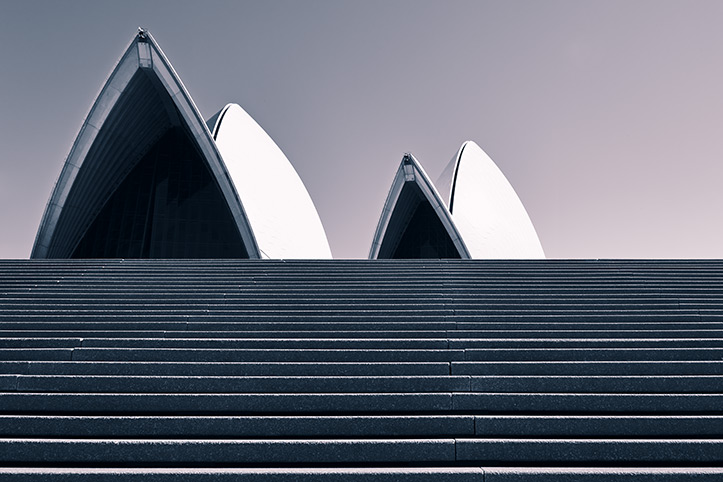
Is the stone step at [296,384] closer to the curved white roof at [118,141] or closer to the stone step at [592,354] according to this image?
the stone step at [592,354]

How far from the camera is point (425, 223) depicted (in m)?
22.9

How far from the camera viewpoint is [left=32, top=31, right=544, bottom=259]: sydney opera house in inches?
588

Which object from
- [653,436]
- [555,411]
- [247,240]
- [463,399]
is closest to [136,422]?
[463,399]

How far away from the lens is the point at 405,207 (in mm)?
21938

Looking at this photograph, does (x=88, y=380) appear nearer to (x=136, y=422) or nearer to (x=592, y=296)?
(x=136, y=422)

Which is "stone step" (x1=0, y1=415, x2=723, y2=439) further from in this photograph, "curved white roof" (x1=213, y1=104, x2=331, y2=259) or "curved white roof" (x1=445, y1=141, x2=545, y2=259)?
"curved white roof" (x1=445, y1=141, x2=545, y2=259)

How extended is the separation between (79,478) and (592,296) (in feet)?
17.9

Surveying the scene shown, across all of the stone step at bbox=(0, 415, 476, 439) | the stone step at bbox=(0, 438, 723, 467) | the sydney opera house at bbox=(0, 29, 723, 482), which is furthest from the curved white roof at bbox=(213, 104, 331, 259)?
the stone step at bbox=(0, 438, 723, 467)

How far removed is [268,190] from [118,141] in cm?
651

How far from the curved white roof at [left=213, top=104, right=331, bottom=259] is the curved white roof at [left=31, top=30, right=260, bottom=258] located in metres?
2.06

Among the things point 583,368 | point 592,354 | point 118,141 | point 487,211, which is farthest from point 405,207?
point 583,368

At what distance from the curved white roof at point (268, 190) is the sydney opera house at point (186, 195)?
0.07 metres

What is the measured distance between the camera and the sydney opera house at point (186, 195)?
1493 centimetres

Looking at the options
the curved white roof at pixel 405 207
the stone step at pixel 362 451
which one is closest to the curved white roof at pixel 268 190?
the curved white roof at pixel 405 207
